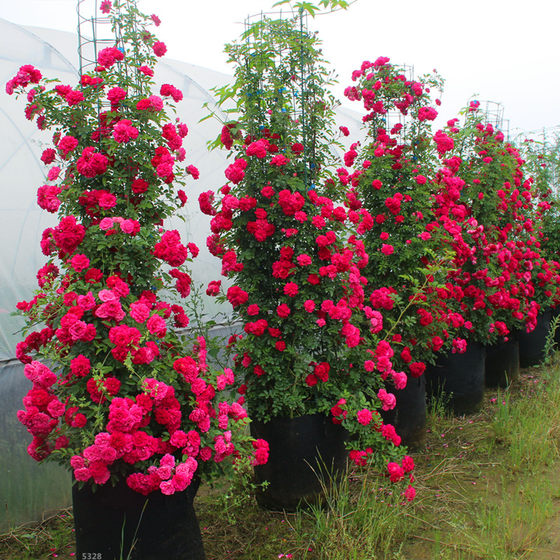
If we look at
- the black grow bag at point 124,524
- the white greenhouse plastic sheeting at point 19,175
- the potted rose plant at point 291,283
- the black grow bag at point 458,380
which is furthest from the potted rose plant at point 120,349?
the black grow bag at point 458,380

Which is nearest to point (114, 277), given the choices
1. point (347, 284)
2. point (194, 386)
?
point (194, 386)

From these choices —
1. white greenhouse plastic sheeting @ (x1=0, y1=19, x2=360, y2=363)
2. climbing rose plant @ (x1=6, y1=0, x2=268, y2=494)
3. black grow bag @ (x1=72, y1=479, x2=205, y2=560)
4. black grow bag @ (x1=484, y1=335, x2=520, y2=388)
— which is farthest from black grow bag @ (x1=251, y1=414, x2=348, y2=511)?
black grow bag @ (x1=484, y1=335, x2=520, y2=388)

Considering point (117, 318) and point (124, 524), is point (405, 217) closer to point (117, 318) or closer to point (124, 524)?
point (117, 318)

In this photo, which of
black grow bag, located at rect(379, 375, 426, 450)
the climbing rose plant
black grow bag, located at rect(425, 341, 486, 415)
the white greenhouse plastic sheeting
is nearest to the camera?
the climbing rose plant

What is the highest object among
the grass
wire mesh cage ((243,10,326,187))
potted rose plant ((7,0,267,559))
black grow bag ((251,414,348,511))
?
wire mesh cage ((243,10,326,187))

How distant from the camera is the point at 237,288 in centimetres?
262

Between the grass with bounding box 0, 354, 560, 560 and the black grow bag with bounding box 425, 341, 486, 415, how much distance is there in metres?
0.53

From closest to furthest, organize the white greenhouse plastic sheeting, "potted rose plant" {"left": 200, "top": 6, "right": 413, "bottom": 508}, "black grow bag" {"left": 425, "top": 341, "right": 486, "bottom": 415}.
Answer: "potted rose plant" {"left": 200, "top": 6, "right": 413, "bottom": 508}
the white greenhouse plastic sheeting
"black grow bag" {"left": 425, "top": 341, "right": 486, "bottom": 415}

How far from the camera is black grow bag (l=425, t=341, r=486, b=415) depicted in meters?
4.05

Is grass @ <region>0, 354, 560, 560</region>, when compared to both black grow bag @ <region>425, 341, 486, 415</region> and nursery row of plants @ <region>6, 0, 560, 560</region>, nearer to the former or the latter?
nursery row of plants @ <region>6, 0, 560, 560</region>

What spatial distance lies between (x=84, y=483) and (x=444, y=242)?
2714mm

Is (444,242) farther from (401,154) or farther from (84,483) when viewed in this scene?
(84,483)

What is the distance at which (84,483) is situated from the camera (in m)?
1.95

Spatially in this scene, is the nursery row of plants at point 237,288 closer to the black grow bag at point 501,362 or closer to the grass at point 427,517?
the grass at point 427,517
